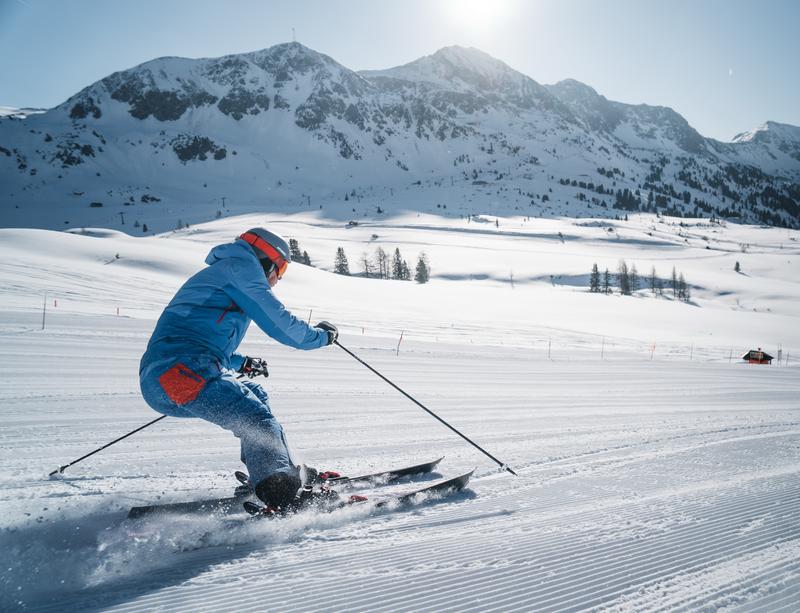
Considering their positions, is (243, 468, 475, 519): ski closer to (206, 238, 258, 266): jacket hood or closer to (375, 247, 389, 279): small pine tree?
(206, 238, 258, 266): jacket hood

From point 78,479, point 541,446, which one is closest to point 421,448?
point 541,446

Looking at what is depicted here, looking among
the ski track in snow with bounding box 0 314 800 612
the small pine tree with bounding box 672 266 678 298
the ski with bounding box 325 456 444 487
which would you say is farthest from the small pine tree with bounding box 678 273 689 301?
the ski with bounding box 325 456 444 487

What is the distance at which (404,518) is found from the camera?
3.46 m

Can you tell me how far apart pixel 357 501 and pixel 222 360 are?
1621mm

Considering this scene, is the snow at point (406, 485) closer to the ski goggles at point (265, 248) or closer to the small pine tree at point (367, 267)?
the ski goggles at point (265, 248)

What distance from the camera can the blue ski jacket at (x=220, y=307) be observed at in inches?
116

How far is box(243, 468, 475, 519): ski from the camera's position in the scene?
3086 millimetres

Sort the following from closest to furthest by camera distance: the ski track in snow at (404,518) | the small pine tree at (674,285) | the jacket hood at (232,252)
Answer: the ski track in snow at (404,518) → the jacket hood at (232,252) → the small pine tree at (674,285)

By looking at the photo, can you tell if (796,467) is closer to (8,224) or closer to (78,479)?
(78,479)

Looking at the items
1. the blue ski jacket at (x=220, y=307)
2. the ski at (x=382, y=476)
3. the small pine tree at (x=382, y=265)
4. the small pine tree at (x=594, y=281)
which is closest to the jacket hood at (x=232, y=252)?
the blue ski jacket at (x=220, y=307)

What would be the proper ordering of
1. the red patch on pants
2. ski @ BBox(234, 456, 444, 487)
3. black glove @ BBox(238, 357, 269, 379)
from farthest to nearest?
ski @ BBox(234, 456, 444, 487)
black glove @ BBox(238, 357, 269, 379)
the red patch on pants

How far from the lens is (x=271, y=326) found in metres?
3.08

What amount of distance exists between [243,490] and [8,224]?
206722 mm

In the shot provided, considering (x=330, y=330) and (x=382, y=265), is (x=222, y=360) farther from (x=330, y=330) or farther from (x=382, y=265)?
(x=382, y=265)
